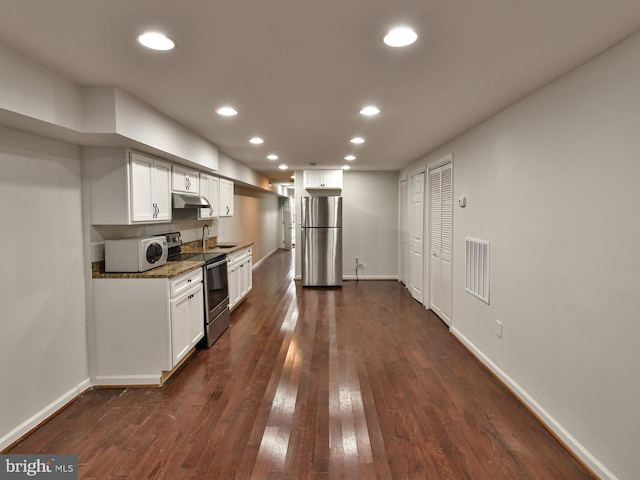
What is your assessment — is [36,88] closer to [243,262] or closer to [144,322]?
[144,322]

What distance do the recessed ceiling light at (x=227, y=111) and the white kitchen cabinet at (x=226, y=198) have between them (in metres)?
2.41

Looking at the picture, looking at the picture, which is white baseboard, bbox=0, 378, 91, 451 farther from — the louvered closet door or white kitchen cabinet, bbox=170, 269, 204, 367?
the louvered closet door

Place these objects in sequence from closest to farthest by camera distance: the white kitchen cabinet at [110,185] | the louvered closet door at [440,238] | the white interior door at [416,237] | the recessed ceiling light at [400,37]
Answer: the recessed ceiling light at [400,37] < the white kitchen cabinet at [110,185] < the louvered closet door at [440,238] < the white interior door at [416,237]

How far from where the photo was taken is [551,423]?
2334mm

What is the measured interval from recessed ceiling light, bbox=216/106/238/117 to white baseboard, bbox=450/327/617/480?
10.5 feet

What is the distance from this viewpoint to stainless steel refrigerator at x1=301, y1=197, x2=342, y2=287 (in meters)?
6.73

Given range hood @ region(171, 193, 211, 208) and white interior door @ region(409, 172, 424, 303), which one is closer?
range hood @ region(171, 193, 211, 208)

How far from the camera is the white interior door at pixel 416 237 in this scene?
562cm

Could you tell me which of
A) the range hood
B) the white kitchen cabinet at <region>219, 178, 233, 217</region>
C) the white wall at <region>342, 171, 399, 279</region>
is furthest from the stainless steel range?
the white wall at <region>342, 171, 399, 279</region>

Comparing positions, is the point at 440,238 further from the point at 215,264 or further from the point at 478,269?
the point at 215,264

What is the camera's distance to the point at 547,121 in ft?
7.92

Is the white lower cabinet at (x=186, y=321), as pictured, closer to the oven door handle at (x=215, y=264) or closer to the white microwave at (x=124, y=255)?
the oven door handle at (x=215, y=264)

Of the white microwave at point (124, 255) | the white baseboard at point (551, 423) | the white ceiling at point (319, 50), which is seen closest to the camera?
the white ceiling at point (319, 50)

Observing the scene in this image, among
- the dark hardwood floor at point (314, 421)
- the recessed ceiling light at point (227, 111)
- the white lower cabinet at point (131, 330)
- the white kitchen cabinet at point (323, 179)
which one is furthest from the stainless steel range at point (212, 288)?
the white kitchen cabinet at point (323, 179)
